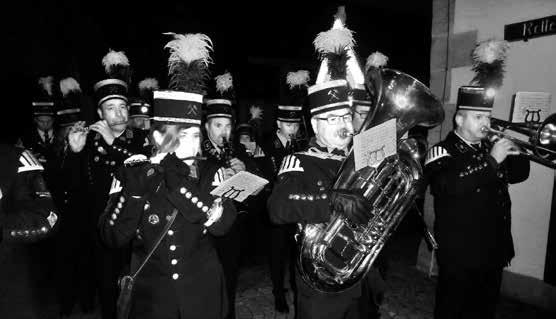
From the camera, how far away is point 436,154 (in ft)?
13.4

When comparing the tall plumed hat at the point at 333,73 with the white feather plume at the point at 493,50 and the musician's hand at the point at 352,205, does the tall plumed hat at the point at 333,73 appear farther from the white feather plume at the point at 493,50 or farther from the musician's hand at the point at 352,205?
the white feather plume at the point at 493,50

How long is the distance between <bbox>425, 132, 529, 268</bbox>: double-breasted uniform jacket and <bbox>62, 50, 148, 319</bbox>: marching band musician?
343 centimetres

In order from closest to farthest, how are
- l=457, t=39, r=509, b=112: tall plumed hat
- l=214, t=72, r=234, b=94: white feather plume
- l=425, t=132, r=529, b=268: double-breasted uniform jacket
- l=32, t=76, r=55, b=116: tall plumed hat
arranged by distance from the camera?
l=425, t=132, r=529, b=268: double-breasted uniform jacket, l=457, t=39, r=509, b=112: tall plumed hat, l=214, t=72, r=234, b=94: white feather plume, l=32, t=76, r=55, b=116: tall plumed hat

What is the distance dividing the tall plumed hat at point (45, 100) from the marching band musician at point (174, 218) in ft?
13.8

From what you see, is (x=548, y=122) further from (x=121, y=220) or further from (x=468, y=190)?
(x=121, y=220)

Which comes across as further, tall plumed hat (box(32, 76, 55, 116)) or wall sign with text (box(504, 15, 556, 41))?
tall plumed hat (box(32, 76, 55, 116))

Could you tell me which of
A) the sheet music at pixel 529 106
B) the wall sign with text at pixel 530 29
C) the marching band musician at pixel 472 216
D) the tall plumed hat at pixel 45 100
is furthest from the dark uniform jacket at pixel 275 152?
the tall plumed hat at pixel 45 100

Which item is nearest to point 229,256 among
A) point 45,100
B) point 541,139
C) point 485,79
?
point 541,139

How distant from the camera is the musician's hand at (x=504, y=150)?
11.8 ft

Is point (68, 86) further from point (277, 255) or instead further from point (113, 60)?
point (277, 255)

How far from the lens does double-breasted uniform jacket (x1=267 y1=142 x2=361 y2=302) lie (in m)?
2.61

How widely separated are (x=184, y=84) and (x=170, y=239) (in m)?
1.12

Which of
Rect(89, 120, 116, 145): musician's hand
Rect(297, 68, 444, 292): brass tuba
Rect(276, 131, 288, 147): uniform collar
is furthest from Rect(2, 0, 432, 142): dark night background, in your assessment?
Rect(297, 68, 444, 292): brass tuba

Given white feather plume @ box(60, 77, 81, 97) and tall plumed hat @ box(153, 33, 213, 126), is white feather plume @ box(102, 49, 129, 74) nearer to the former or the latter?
white feather plume @ box(60, 77, 81, 97)
